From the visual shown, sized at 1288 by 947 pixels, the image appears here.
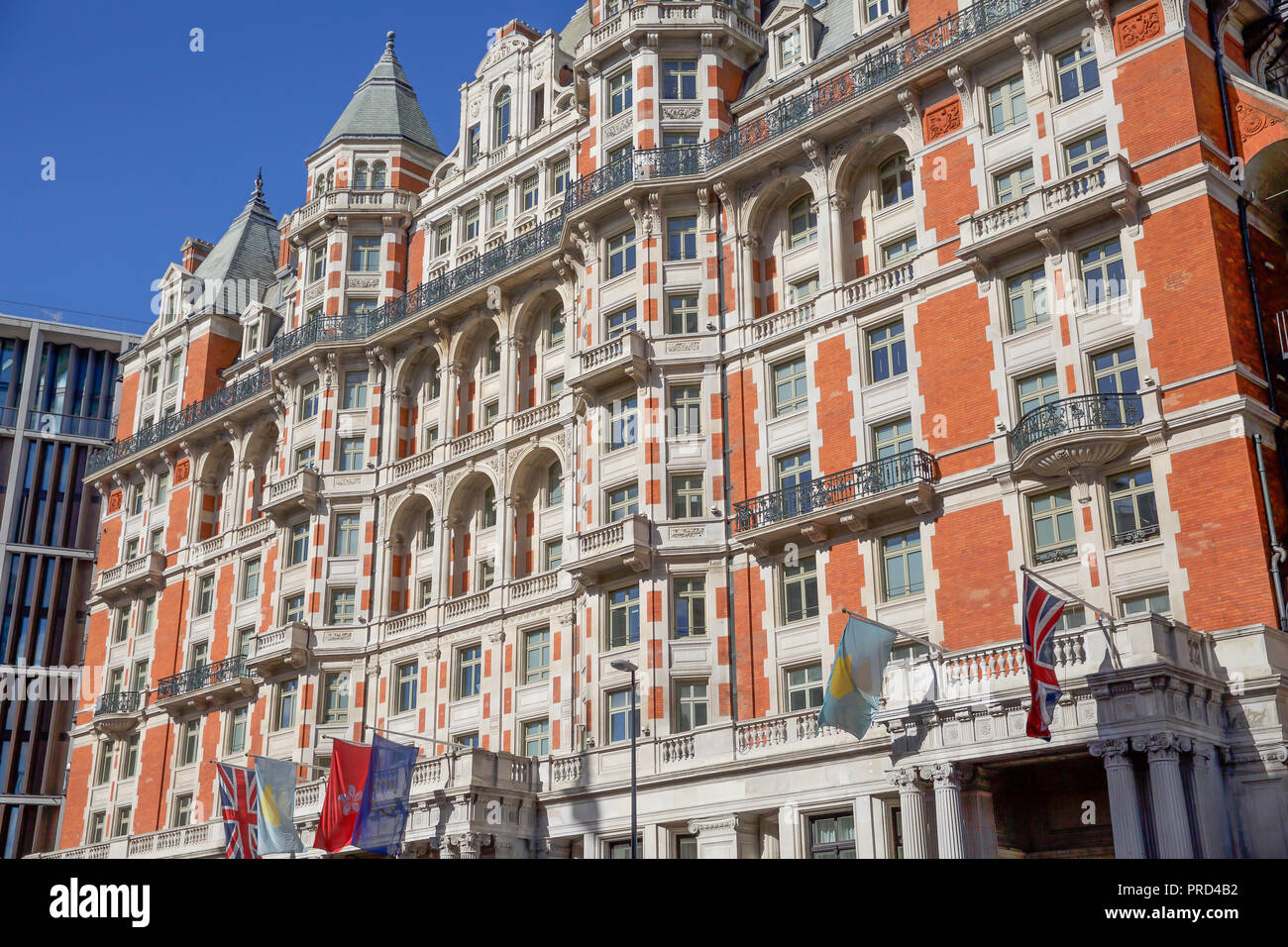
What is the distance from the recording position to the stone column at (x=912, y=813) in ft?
101

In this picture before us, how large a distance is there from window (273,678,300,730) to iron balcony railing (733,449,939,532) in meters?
20.7

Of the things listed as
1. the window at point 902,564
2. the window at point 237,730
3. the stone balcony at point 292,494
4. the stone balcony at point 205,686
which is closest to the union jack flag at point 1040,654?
the window at point 902,564

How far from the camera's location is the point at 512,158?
54312 millimetres

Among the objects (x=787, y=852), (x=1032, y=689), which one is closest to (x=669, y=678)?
(x=787, y=852)

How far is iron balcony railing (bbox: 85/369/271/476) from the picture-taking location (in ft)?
200

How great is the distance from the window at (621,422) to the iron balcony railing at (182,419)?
69.6ft

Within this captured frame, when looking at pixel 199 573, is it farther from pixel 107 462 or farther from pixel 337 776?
pixel 337 776

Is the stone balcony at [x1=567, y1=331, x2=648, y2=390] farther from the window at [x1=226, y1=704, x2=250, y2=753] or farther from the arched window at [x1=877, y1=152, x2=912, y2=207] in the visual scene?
the window at [x1=226, y1=704, x2=250, y2=753]

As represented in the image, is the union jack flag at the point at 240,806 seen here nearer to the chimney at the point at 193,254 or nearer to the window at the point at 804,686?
the window at the point at 804,686

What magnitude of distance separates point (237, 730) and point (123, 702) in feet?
29.8

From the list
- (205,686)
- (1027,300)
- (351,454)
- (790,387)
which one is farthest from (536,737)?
(1027,300)

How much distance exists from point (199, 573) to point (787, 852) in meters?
34.9

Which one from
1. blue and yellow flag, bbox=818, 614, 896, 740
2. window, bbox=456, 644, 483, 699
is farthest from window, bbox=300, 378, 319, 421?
blue and yellow flag, bbox=818, 614, 896, 740

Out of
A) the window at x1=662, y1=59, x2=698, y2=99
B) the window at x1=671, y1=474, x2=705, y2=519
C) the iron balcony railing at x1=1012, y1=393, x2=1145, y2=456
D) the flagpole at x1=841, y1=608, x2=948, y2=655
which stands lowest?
the flagpole at x1=841, y1=608, x2=948, y2=655
